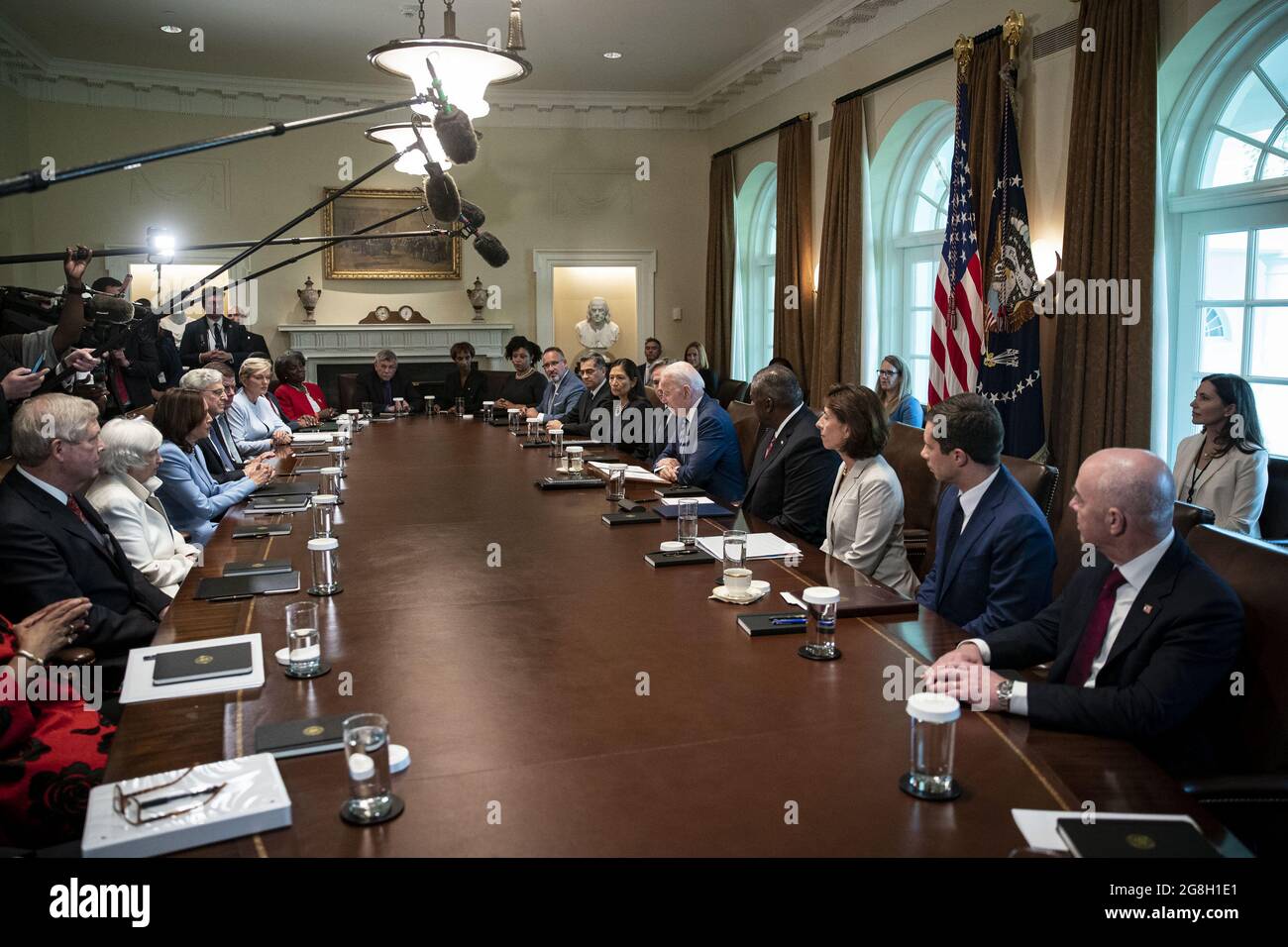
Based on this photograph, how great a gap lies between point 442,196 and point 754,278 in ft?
28.7

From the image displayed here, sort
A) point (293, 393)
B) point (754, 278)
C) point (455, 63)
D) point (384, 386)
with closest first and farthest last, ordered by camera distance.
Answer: point (455, 63), point (293, 393), point (384, 386), point (754, 278)

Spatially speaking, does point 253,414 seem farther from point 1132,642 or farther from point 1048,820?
point 1048,820

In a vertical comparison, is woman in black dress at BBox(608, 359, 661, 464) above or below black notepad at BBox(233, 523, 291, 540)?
above

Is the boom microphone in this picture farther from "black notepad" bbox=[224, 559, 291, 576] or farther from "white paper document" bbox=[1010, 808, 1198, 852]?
"white paper document" bbox=[1010, 808, 1198, 852]

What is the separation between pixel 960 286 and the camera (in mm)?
6434

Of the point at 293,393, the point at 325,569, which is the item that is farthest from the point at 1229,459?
the point at 293,393

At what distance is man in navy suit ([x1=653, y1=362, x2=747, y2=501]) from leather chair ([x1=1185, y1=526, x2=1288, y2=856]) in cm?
298

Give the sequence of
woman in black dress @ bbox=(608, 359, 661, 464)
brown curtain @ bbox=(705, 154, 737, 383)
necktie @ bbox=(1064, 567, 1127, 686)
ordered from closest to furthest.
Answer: necktie @ bbox=(1064, 567, 1127, 686) → woman in black dress @ bbox=(608, 359, 661, 464) → brown curtain @ bbox=(705, 154, 737, 383)

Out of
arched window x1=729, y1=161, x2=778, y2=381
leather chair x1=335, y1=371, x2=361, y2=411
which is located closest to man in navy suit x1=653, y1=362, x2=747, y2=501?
leather chair x1=335, y1=371, x2=361, y2=411

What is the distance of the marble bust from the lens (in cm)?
1192

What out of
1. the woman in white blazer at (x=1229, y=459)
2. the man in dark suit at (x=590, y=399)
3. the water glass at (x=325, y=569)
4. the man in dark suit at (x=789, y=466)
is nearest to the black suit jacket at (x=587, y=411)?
the man in dark suit at (x=590, y=399)

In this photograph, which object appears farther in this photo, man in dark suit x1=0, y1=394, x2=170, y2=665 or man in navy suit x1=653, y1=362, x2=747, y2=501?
man in navy suit x1=653, y1=362, x2=747, y2=501

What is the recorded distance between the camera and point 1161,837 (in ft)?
4.60
